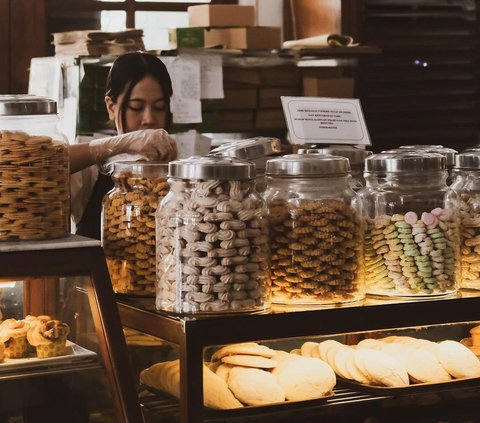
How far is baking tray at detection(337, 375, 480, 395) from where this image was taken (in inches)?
70.4

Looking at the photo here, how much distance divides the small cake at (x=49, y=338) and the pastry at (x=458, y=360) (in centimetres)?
74

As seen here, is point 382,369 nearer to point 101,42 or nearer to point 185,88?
point 185,88

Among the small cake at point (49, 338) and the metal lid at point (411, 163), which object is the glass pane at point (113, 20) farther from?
the small cake at point (49, 338)

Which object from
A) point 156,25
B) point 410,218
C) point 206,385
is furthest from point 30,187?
point 156,25

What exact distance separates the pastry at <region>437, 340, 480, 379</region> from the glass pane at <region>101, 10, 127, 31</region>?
336 centimetres

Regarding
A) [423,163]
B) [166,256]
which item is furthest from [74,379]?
[423,163]

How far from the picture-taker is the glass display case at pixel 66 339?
5.21ft

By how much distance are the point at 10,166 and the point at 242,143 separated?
1.78ft

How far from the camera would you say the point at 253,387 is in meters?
1.70

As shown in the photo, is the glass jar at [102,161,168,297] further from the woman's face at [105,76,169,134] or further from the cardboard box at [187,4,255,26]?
the cardboard box at [187,4,255,26]

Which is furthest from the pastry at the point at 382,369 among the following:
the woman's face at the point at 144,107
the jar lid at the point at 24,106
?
the woman's face at the point at 144,107

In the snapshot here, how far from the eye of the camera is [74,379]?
64.2 inches

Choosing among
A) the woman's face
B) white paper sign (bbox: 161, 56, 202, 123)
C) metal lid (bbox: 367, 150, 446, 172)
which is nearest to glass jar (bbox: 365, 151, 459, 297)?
metal lid (bbox: 367, 150, 446, 172)

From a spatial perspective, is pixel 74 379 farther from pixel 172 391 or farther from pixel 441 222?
pixel 441 222
